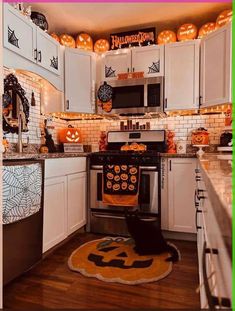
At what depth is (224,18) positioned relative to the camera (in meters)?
2.81

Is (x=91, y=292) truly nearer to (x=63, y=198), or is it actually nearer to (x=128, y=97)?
(x=63, y=198)

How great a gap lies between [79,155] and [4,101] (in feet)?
3.12

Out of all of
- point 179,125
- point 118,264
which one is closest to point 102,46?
point 179,125

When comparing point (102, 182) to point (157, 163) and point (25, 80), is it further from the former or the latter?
point (25, 80)

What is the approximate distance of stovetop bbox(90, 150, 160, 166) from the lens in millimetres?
2766

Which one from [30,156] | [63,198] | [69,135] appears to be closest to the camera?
[30,156]

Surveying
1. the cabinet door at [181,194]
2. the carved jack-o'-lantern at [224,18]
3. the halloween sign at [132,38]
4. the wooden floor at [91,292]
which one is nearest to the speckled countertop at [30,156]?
the wooden floor at [91,292]

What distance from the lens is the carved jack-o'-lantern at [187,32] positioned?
3035mm

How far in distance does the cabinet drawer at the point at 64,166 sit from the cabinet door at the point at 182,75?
1.26m

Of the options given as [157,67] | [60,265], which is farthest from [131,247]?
[157,67]

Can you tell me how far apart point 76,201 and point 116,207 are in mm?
480

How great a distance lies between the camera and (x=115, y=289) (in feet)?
5.82

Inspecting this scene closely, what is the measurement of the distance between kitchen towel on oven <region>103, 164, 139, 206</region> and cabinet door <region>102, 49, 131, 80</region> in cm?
128

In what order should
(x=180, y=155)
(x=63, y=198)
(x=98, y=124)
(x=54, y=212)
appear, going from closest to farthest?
(x=54, y=212)
(x=63, y=198)
(x=180, y=155)
(x=98, y=124)
